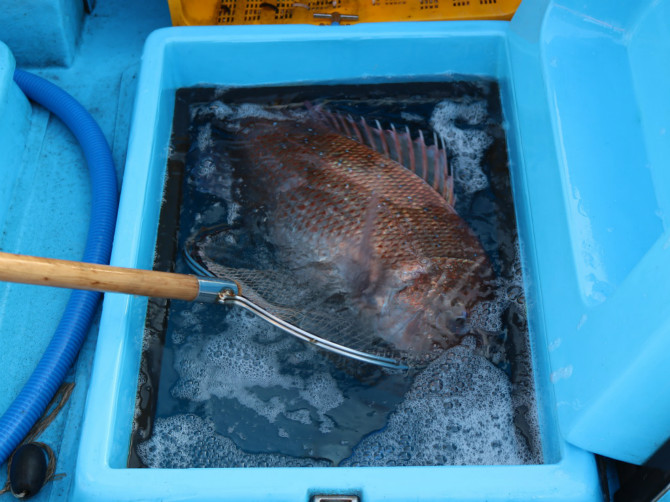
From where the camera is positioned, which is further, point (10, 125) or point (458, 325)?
point (10, 125)

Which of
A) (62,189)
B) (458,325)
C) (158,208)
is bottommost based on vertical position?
(458,325)

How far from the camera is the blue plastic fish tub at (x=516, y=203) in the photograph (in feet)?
4.86

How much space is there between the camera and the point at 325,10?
243 cm

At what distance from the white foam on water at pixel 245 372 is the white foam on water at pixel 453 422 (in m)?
0.19

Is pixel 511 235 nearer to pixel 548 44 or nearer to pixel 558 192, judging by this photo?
pixel 558 192

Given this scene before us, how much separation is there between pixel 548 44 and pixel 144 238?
140cm

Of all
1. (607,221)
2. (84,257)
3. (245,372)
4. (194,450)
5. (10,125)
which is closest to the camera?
(607,221)

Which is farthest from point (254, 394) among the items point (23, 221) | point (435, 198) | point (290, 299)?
point (23, 221)

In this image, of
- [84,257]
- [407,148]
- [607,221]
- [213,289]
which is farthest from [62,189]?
[607,221]

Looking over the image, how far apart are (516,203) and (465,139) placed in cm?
35

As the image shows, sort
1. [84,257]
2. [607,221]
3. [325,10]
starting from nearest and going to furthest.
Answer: [607,221], [84,257], [325,10]

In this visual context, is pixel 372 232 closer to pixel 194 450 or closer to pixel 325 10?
pixel 194 450

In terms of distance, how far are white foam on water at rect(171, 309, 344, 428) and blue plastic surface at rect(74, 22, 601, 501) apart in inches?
6.1

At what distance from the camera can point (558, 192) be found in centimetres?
170
